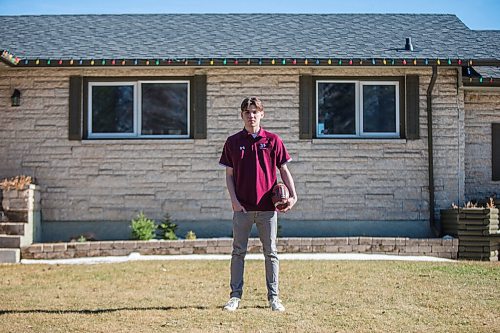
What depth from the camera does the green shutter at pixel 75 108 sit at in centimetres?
1248

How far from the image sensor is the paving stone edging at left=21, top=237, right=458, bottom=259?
1104cm

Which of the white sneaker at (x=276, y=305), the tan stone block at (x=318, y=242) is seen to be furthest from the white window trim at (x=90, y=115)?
the white sneaker at (x=276, y=305)

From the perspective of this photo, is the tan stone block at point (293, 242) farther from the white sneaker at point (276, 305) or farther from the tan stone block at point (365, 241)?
the white sneaker at point (276, 305)

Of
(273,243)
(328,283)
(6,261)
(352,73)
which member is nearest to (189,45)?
(352,73)

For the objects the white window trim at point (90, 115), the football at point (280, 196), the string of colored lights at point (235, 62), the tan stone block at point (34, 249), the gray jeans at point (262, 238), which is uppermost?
the string of colored lights at point (235, 62)

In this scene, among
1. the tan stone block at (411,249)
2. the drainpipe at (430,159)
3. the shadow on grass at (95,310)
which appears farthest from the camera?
the drainpipe at (430,159)

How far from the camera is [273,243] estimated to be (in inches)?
258

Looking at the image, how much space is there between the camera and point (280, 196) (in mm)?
6367

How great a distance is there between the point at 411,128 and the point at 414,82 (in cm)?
83

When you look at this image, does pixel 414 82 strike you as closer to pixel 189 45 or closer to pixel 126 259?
pixel 189 45

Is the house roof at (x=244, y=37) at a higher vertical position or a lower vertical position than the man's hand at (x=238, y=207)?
higher

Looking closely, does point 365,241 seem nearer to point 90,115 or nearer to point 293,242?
point 293,242

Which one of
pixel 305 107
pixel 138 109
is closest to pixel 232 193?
pixel 305 107

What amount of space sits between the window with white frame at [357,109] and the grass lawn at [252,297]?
11.0 feet
